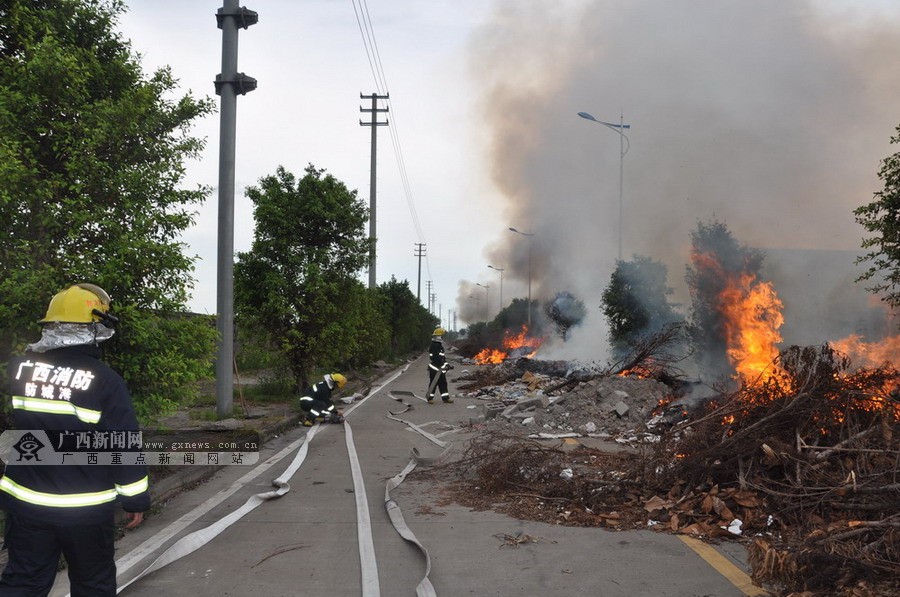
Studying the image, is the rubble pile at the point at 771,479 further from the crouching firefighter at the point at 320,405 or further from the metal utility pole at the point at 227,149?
the metal utility pole at the point at 227,149

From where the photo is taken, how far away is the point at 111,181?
6527 millimetres

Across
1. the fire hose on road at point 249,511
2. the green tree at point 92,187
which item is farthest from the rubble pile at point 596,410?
the green tree at point 92,187

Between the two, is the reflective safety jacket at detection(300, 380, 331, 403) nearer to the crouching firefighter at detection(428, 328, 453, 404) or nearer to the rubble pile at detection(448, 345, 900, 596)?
the crouching firefighter at detection(428, 328, 453, 404)

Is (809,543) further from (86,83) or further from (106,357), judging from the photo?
(86,83)

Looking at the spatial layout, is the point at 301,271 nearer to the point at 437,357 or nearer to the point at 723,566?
the point at 437,357

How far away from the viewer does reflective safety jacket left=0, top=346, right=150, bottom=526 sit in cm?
299

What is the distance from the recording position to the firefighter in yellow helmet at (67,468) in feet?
9.77

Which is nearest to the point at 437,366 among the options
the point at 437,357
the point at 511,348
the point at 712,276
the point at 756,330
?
the point at 437,357

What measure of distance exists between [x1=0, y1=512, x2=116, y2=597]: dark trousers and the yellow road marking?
12.4ft

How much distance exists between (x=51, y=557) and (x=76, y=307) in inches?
47.0

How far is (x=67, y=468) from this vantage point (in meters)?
3.02

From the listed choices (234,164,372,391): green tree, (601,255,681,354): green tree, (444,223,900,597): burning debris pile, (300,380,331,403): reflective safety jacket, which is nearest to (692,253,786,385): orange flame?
(601,255,681,354): green tree

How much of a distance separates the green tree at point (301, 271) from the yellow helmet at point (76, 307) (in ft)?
40.5

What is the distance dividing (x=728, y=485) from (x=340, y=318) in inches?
474
